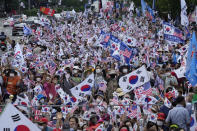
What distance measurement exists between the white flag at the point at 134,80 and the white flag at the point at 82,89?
1.08 metres

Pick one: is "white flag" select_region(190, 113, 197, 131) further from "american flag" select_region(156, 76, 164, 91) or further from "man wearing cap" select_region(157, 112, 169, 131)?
"american flag" select_region(156, 76, 164, 91)

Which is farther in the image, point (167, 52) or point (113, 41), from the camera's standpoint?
point (167, 52)

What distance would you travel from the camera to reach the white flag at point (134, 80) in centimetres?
1184

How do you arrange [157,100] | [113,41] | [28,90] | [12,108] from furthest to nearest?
[113,41] < [28,90] < [157,100] < [12,108]

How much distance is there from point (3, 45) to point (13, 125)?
22477 mm

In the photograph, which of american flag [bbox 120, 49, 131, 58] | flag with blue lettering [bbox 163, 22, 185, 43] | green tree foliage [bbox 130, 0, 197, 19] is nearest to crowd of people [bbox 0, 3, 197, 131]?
american flag [bbox 120, 49, 131, 58]

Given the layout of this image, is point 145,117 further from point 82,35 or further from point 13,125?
point 82,35

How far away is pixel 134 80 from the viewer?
1190cm

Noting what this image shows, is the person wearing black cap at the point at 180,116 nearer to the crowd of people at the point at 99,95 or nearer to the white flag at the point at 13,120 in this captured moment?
the crowd of people at the point at 99,95

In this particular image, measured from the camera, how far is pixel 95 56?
20.3 m

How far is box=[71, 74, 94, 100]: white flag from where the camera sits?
40.5 ft

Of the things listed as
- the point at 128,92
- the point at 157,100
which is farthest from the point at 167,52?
the point at 157,100

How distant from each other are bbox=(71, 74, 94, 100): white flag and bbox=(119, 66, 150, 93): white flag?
1.08 m

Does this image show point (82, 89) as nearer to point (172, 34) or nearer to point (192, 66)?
point (192, 66)
